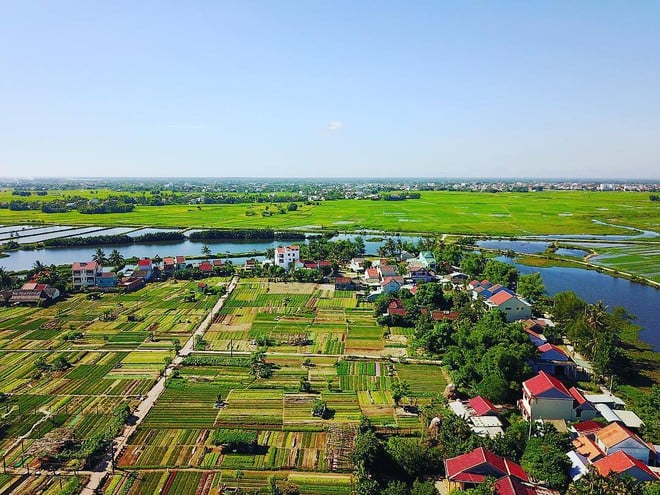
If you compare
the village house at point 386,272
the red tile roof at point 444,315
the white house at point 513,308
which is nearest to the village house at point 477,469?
the red tile roof at point 444,315

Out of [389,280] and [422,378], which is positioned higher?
[389,280]

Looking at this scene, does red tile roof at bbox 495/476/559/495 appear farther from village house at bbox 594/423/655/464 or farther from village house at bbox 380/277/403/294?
village house at bbox 380/277/403/294

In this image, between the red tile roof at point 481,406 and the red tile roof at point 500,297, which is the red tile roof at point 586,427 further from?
the red tile roof at point 500,297

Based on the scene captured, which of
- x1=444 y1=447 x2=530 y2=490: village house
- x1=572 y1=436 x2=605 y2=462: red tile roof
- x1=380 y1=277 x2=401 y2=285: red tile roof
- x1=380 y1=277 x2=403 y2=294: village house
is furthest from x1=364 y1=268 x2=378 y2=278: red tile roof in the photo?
x1=444 y1=447 x2=530 y2=490: village house

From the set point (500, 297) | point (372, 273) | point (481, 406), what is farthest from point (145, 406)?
point (372, 273)

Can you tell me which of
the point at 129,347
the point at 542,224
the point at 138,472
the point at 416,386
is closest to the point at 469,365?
the point at 416,386

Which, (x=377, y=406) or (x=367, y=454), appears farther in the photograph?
(x=377, y=406)

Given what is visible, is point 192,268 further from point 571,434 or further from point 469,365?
point 571,434

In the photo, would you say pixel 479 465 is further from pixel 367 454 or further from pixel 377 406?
pixel 377 406
